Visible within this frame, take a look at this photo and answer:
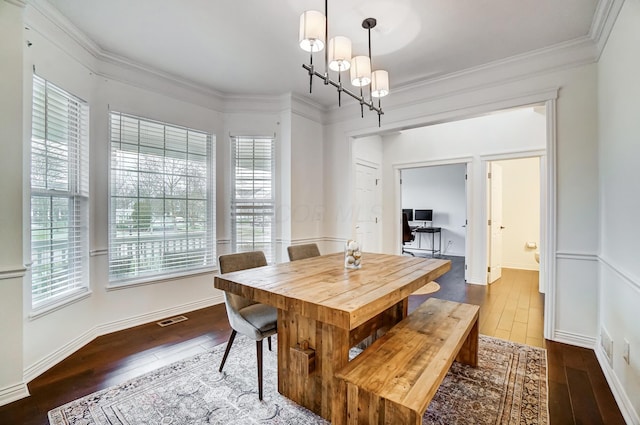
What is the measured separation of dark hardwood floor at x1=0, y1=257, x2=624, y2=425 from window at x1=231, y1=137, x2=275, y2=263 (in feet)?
3.55

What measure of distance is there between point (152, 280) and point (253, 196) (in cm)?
154

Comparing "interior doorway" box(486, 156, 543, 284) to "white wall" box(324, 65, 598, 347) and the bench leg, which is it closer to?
"white wall" box(324, 65, 598, 347)

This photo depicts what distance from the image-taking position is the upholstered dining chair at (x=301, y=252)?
2.86m

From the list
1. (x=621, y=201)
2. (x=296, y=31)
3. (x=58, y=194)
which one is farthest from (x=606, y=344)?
(x=58, y=194)

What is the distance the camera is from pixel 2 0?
6.04 feet

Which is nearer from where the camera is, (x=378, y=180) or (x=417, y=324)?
(x=417, y=324)

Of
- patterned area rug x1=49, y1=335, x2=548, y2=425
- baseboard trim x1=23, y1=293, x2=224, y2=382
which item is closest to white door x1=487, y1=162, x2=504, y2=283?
patterned area rug x1=49, y1=335, x2=548, y2=425

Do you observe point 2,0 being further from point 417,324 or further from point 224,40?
point 417,324

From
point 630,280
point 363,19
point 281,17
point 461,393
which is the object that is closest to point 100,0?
point 281,17

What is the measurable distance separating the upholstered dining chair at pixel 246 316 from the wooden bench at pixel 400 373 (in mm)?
713

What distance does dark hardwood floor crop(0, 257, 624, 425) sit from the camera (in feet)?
5.78

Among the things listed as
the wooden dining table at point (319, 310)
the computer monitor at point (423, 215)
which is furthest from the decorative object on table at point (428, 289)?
the computer monitor at point (423, 215)

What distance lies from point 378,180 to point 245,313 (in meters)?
4.19

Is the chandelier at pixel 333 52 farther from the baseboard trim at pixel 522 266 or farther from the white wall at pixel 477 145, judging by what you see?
the baseboard trim at pixel 522 266
